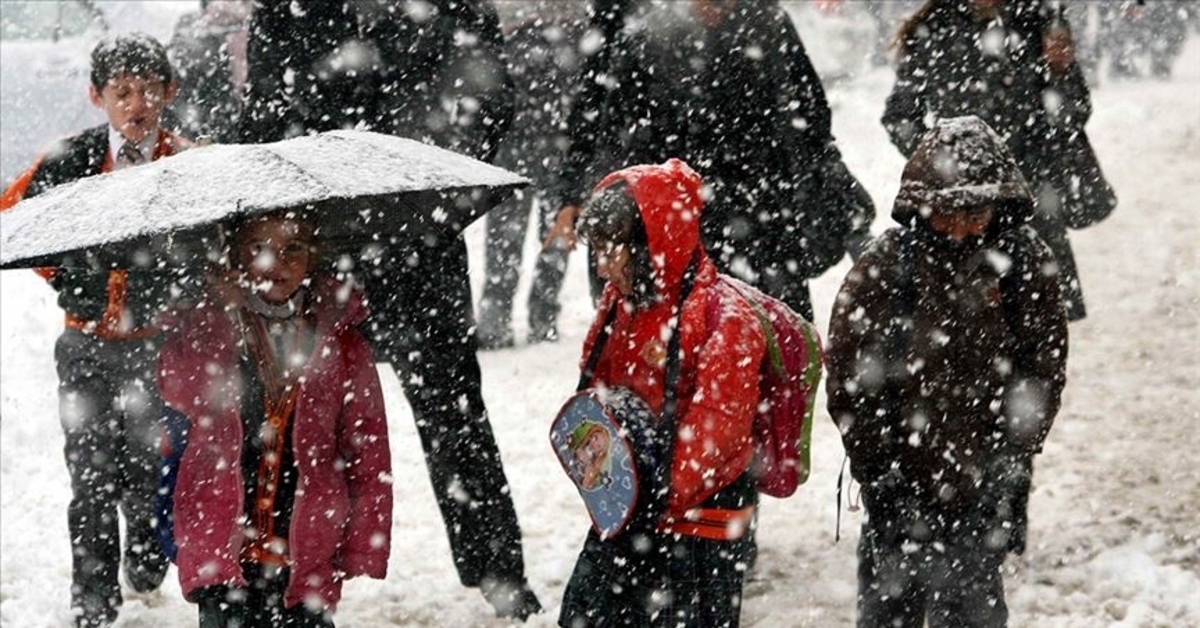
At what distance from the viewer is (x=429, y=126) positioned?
508 cm

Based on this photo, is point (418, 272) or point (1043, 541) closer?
point (418, 272)

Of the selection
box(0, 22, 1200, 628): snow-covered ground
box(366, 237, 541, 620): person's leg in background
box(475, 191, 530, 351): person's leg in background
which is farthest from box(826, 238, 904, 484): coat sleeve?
box(475, 191, 530, 351): person's leg in background

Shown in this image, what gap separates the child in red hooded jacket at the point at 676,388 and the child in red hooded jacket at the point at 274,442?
2.06ft

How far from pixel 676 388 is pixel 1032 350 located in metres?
0.94

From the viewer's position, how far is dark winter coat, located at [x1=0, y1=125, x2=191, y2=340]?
489 cm

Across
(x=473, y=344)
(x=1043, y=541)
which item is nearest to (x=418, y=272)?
(x=473, y=344)

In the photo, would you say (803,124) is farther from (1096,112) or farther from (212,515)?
(1096,112)

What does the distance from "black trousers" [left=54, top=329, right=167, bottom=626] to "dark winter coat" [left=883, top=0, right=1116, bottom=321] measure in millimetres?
3065

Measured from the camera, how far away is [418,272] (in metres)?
4.84

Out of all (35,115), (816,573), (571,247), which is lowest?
(816,573)

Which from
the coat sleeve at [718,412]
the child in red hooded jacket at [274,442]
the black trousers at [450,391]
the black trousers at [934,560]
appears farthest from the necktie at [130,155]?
the black trousers at [934,560]

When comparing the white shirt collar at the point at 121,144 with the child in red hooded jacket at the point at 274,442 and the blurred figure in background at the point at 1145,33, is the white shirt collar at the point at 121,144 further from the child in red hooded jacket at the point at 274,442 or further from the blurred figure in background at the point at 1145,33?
the blurred figure in background at the point at 1145,33

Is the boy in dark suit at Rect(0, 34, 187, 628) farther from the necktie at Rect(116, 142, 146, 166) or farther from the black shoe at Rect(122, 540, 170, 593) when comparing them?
the black shoe at Rect(122, 540, 170, 593)

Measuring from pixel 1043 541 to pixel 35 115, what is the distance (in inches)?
359
